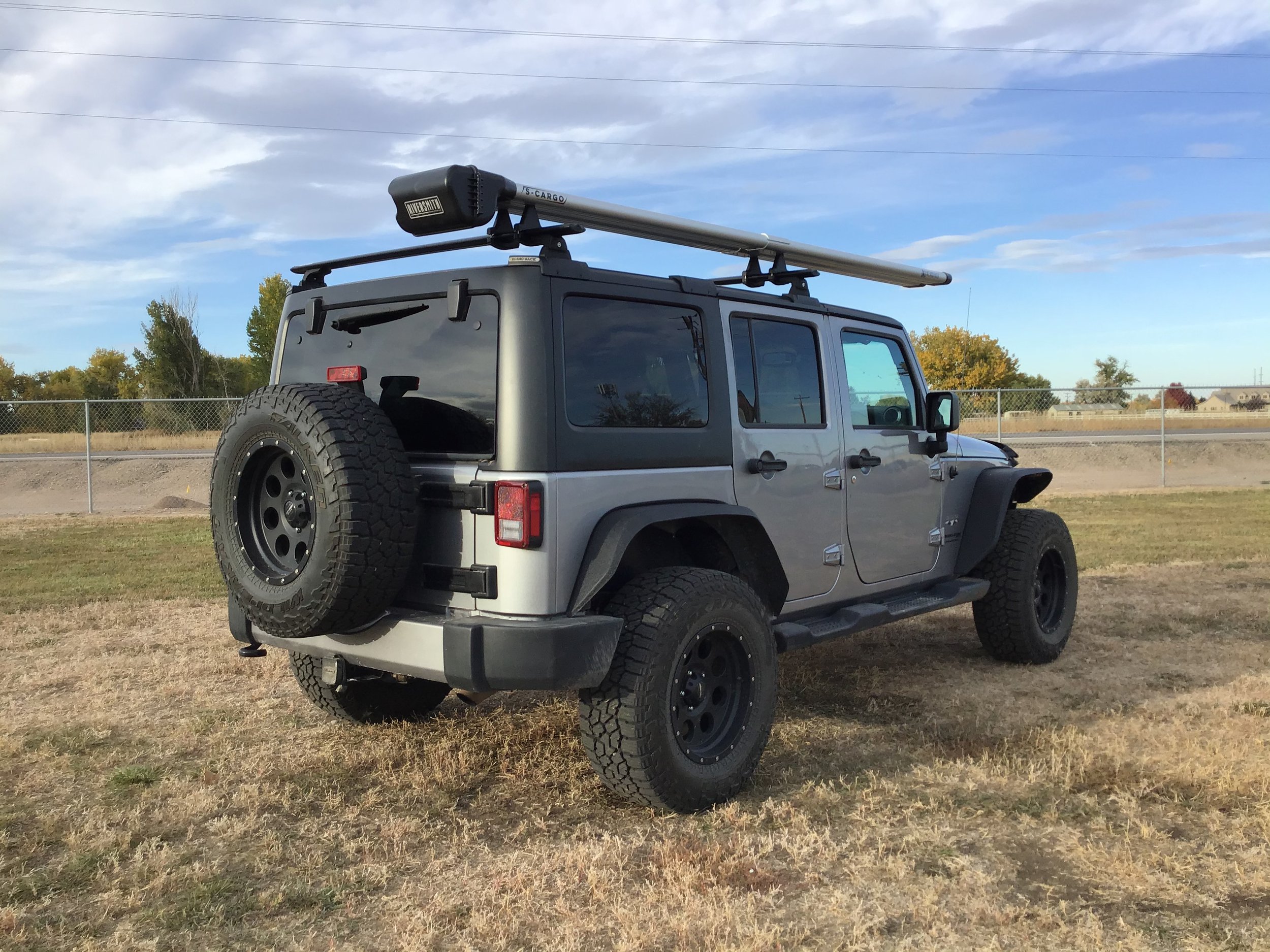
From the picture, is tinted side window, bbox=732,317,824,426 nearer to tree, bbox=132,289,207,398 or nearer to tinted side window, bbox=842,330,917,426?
tinted side window, bbox=842,330,917,426

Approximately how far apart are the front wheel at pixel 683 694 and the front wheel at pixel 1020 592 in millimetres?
2420

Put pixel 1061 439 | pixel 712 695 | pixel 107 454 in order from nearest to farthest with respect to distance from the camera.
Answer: pixel 712 695 → pixel 107 454 → pixel 1061 439

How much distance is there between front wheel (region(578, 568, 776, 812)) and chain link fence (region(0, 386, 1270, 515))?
15.1m

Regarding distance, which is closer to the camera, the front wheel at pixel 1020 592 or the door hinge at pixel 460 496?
the door hinge at pixel 460 496

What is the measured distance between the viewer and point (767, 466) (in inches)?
171

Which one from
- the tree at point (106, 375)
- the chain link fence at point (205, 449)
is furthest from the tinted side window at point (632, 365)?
the tree at point (106, 375)

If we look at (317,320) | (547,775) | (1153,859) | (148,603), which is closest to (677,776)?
(547,775)

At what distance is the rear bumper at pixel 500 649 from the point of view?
335 cm

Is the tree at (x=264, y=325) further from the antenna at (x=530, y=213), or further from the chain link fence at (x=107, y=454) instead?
→ the antenna at (x=530, y=213)

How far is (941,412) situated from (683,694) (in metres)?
2.55

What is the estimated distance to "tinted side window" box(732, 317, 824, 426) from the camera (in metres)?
4.41

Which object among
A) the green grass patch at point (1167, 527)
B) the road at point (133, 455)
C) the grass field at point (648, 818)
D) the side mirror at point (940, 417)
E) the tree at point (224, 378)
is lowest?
the grass field at point (648, 818)

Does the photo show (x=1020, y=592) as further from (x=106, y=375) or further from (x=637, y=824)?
(x=106, y=375)

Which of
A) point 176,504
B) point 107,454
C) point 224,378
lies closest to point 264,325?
point 224,378
